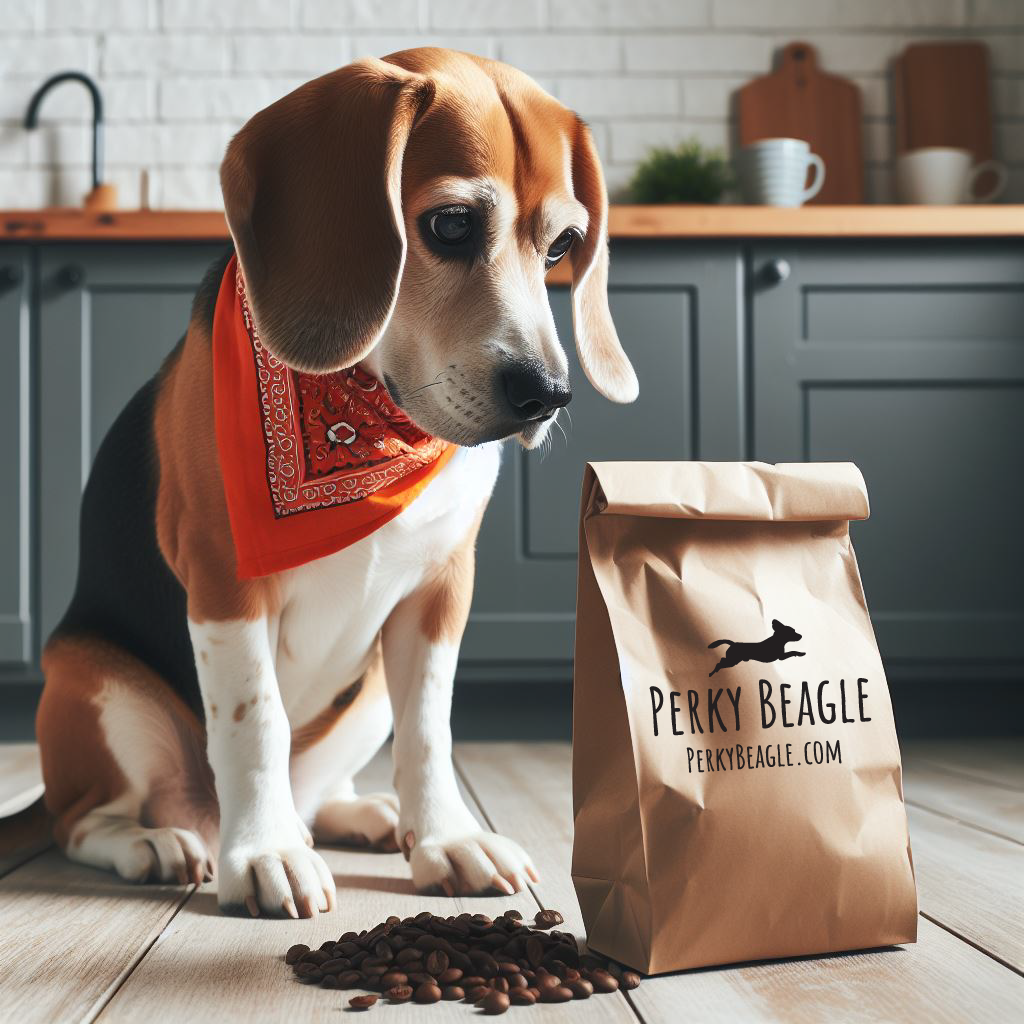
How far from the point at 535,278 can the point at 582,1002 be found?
0.68 meters

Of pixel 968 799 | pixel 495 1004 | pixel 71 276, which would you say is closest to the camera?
pixel 495 1004

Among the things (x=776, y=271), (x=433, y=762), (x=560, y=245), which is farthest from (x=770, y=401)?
(x=433, y=762)

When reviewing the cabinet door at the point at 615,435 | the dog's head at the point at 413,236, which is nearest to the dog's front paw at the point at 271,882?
the dog's head at the point at 413,236

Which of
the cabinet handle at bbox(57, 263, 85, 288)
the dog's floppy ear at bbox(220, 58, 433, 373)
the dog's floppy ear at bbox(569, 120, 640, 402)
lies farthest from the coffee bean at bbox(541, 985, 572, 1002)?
the cabinet handle at bbox(57, 263, 85, 288)

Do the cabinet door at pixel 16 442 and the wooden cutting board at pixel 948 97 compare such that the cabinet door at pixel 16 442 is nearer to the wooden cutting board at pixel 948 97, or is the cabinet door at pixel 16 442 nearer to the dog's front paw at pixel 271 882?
the dog's front paw at pixel 271 882

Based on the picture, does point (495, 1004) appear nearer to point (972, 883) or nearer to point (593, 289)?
point (972, 883)

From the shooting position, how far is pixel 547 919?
1.02 m

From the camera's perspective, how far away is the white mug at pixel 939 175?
109 inches

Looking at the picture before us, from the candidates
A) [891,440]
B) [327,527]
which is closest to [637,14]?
[891,440]

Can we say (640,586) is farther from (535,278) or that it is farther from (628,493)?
(535,278)

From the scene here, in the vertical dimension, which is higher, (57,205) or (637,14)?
(637,14)

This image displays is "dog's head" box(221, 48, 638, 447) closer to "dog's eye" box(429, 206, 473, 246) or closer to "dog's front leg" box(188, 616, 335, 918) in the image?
"dog's eye" box(429, 206, 473, 246)

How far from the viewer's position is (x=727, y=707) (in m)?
0.91

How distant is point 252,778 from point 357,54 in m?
2.49
